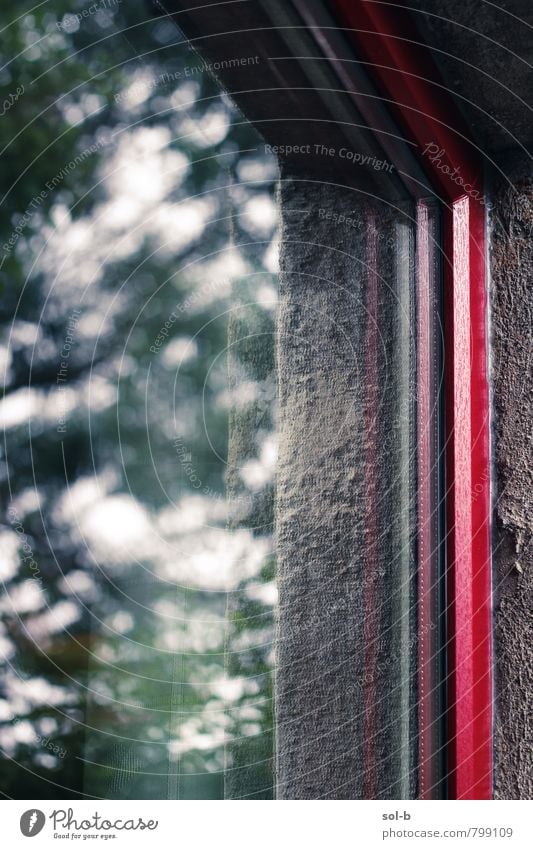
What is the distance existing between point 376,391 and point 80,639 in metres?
0.26

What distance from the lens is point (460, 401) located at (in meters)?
0.49

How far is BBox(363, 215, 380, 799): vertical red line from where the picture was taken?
46 centimetres

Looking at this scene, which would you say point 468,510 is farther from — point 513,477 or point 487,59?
point 487,59

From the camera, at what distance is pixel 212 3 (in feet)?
1.24

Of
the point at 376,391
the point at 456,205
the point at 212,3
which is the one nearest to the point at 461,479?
the point at 376,391

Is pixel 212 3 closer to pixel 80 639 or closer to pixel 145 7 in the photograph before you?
pixel 145 7

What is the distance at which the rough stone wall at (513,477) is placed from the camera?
0.47 m
